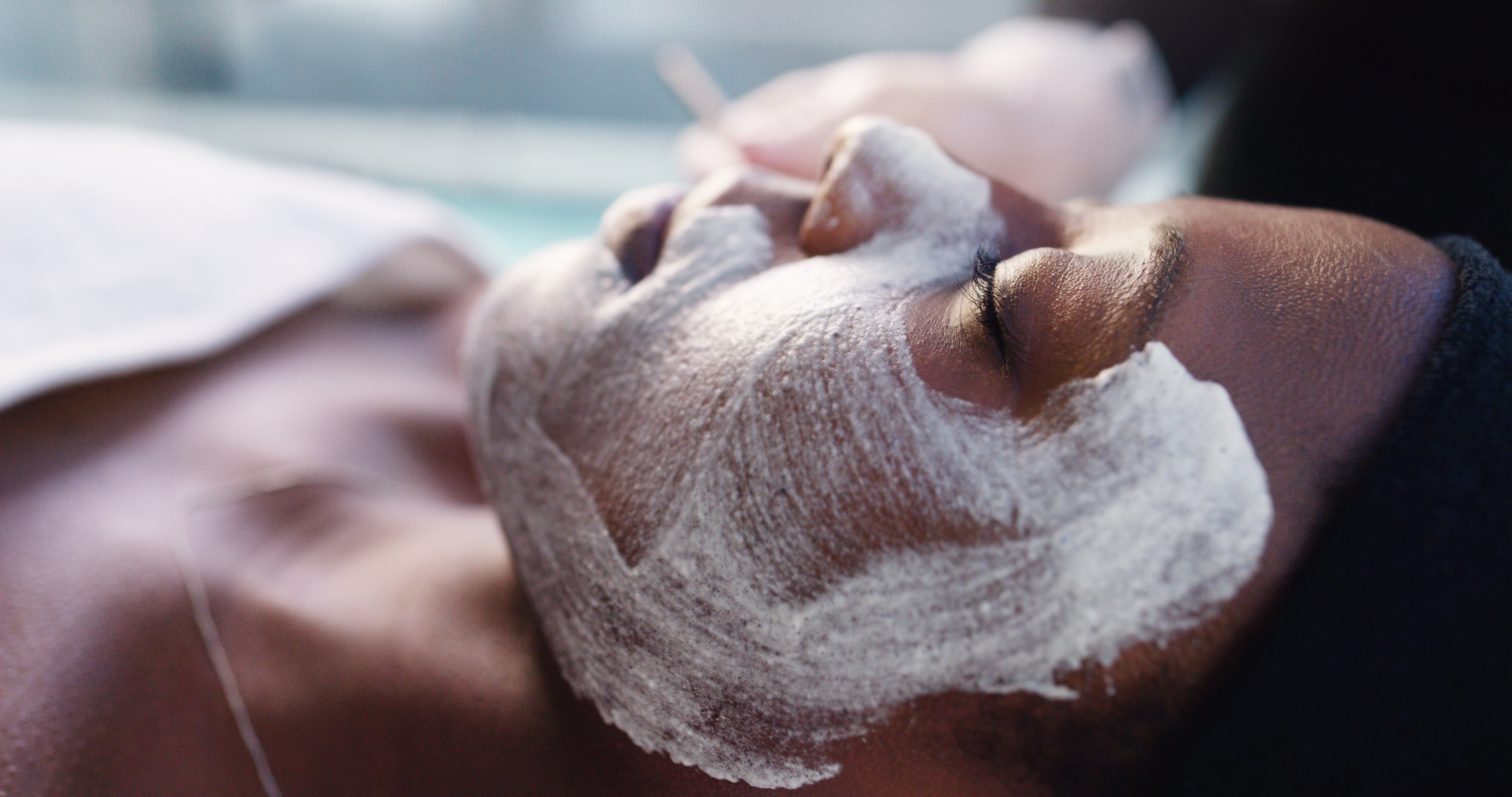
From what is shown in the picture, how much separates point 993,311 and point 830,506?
14 centimetres

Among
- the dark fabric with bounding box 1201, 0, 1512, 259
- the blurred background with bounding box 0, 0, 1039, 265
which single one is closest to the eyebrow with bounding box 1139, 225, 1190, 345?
the dark fabric with bounding box 1201, 0, 1512, 259

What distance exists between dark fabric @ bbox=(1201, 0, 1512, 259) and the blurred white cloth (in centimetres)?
122

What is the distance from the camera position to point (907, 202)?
21.0 inches

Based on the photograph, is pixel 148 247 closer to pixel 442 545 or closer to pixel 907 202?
pixel 442 545

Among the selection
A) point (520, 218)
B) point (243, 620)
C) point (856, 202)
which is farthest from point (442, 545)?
point (520, 218)

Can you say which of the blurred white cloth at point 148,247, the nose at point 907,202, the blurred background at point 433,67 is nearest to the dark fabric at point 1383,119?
the nose at point 907,202

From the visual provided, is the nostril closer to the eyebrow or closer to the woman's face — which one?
the woman's face

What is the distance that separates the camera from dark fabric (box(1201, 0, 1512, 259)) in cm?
113

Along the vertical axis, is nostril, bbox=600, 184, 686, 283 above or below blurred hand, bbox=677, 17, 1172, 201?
above

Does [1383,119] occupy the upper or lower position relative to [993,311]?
lower

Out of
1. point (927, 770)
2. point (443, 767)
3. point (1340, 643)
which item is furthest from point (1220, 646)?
point (443, 767)

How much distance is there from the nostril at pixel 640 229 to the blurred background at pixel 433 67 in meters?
1.99

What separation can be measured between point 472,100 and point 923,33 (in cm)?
146

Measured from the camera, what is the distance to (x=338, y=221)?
1008 mm
